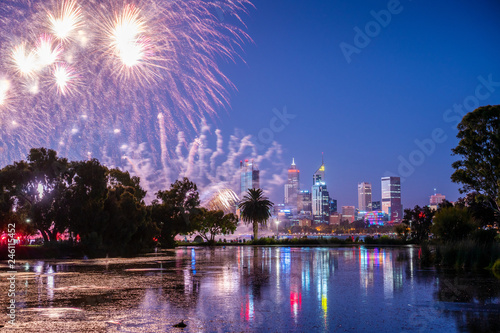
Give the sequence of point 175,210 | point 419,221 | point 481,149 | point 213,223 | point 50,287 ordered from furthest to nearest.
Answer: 1. point 419,221
2. point 213,223
3. point 175,210
4. point 481,149
5. point 50,287

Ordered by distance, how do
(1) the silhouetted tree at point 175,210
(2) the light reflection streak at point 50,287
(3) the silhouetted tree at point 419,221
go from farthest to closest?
(3) the silhouetted tree at point 419,221
(1) the silhouetted tree at point 175,210
(2) the light reflection streak at point 50,287

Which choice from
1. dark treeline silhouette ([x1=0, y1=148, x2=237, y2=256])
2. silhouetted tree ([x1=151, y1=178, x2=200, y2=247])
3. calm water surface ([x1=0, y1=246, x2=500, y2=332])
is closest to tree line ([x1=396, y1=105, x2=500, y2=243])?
calm water surface ([x1=0, y1=246, x2=500, y2=332])

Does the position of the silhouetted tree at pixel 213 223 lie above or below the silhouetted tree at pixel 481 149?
below

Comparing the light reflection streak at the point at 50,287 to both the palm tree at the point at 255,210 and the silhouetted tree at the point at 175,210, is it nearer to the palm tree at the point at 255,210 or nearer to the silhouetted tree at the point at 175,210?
the silhouetted tree at the point at 175,210

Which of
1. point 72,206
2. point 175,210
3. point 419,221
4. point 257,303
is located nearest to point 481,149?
point 257,303

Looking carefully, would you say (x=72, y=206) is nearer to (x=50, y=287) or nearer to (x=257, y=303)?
(x=50, y=287)

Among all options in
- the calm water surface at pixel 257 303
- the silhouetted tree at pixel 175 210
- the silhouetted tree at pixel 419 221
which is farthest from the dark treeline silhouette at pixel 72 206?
the silhouetted tree at pixel 419 221

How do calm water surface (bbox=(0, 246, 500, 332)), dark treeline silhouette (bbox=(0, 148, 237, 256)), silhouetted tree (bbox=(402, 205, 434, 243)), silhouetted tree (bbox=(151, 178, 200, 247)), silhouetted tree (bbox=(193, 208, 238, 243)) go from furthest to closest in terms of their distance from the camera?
silhouetted tree (bbox=(402, 205, 434, 243)) → silhouetted tree (bbox=(193, 208, 238, 243)) → silhouetted tree (bbox=(151, 178, 200, 247)) → dark treeline silhouette (bbox=(0, 148, 237, 256)) → calm water surface (bbox=(0, 246, 500, 332))

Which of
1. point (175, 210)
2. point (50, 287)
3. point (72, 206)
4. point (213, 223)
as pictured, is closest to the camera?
point (50, 287)

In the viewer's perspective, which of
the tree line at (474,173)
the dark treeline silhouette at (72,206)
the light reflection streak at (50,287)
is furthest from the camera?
the dark treeline silhouette at (72,206)

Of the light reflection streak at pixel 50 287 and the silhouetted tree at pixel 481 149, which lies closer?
the light reflection streak at pixel 50 287

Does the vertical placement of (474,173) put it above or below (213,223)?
above

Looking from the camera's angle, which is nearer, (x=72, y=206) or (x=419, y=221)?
(x=72, y=206)

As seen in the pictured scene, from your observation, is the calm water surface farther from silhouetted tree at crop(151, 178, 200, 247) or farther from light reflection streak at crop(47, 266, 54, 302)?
silhouetted tree at crop(151, 178, 200, 247)
